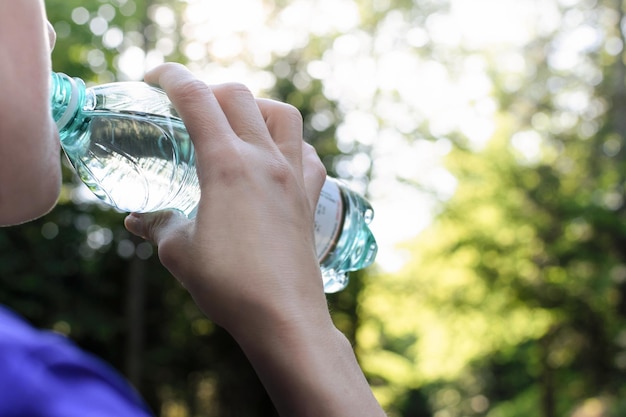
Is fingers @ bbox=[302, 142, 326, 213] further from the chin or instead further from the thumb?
the chin

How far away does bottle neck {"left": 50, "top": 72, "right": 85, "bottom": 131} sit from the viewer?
148 cm

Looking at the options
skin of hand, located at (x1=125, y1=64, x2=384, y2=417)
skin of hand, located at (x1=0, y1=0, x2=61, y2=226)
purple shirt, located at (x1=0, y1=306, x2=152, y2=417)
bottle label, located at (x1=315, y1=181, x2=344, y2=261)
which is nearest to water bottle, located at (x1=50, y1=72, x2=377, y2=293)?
bottle label, located at (x1=315, y1=181, x2=344, y2=261)

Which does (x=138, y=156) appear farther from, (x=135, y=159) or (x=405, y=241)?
(x=405, y=241)

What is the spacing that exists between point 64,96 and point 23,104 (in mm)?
618

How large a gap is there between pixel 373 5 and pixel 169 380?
910 centimetres

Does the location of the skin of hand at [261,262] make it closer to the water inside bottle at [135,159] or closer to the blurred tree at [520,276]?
the water inside bottle at [135,159]

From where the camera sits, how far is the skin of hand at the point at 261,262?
3.79 ft

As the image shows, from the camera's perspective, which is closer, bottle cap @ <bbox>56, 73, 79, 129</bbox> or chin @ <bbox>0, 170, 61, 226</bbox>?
chin @ <bbox>0, 170, 61, 226</bbox>

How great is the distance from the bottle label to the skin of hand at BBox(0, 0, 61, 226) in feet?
3.41

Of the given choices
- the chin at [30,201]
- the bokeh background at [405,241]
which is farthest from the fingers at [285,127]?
the bokeh background at [405,241]

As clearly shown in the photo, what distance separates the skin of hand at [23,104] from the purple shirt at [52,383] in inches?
17.6

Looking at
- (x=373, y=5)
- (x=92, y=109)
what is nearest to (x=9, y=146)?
(x=92, y=109)

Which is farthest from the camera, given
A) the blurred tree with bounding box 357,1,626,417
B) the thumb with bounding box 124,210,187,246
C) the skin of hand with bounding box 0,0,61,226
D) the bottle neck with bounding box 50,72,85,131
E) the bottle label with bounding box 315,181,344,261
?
the blurred tree with bounding box 357,1,626,417

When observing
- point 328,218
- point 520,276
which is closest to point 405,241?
point 520,276
